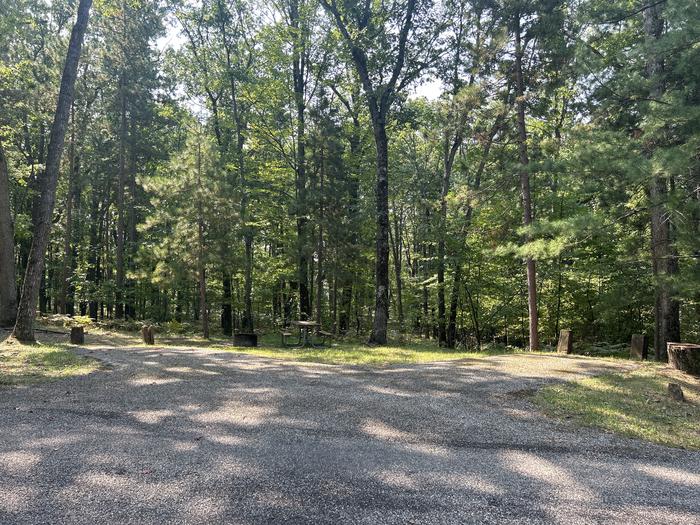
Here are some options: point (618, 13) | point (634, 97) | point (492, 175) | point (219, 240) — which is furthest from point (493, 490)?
point (219, 240)

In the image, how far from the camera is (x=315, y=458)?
12.8 feet

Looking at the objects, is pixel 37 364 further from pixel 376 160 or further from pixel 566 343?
pixel 376 160

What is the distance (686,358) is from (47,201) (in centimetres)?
1424

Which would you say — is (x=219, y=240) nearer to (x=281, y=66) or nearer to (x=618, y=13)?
(x=281, y=66)

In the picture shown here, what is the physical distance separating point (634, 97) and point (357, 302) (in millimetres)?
18364

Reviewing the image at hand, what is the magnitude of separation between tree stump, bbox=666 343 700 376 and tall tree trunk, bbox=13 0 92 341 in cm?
1396

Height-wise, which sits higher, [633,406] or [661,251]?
[661,251]

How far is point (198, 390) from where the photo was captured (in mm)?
6453

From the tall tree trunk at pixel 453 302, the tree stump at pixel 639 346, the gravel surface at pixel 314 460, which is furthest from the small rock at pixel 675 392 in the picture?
the tall tree trunk at pixel 453 302

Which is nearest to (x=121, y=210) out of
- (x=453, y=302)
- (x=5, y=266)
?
(x=5, y=266)

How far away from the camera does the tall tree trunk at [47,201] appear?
10391 mm

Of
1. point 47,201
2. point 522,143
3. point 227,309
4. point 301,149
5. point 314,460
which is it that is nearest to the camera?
point 314,460

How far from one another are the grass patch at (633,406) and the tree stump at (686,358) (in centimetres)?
38

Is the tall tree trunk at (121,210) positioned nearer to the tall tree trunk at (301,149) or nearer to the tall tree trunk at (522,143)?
the tall tree trunk at (301,149)
